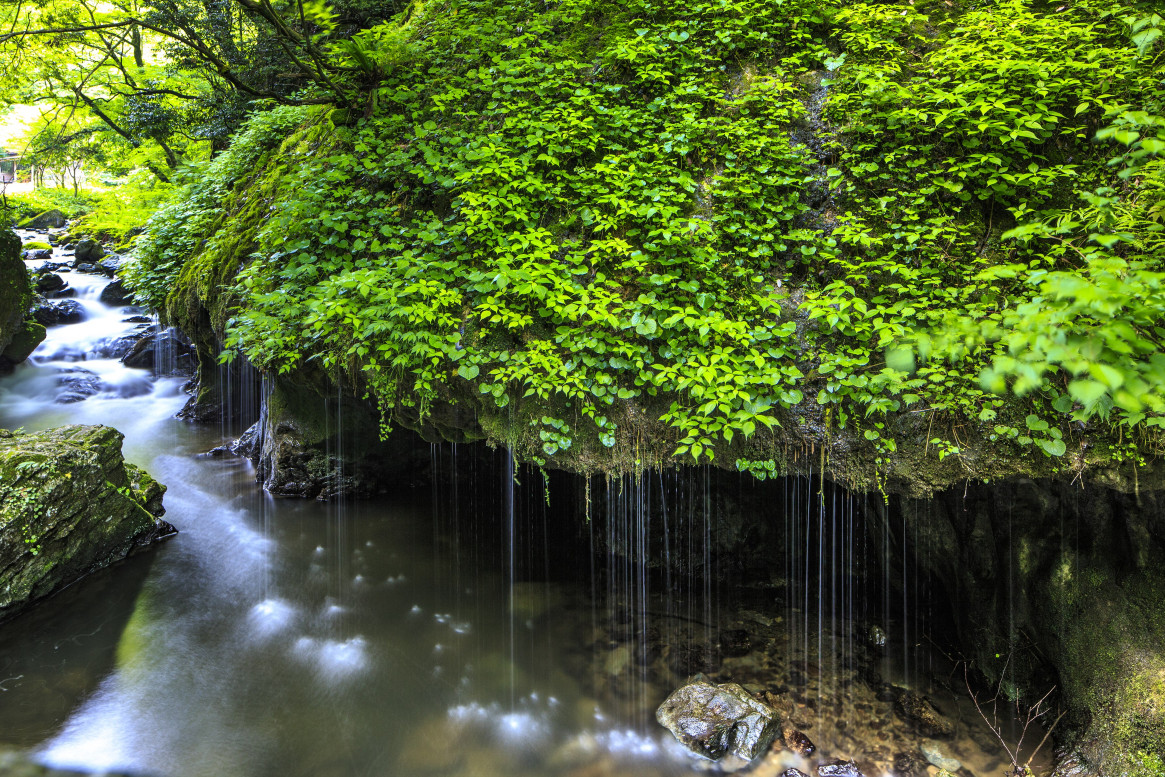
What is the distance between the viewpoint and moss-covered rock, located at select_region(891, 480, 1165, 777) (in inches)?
149

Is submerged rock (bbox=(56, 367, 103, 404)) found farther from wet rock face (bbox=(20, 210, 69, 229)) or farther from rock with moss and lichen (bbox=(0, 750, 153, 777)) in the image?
wet rock face (bbox=(20, 210, 69, 229))

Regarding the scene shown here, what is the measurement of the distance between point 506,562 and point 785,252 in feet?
17.1

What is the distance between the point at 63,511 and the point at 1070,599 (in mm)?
10010

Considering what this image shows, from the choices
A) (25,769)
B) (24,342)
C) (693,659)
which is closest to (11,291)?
(24,342)

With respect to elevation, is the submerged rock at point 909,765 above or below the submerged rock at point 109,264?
below

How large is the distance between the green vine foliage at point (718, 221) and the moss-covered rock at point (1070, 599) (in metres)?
1.17

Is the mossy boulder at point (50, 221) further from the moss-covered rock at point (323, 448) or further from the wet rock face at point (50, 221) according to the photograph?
the moss-covered rock at point (323, 448)

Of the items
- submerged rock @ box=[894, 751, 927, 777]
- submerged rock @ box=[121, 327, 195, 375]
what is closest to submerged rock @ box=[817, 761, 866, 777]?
submerged rock @ box=[894, 751, 927, 777]

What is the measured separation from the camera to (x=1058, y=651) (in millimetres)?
4336

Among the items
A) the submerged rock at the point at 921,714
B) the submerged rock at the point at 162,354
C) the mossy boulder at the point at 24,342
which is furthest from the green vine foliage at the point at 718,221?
the mossy boulder at the point at 24,342

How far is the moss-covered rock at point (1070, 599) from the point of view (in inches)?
149

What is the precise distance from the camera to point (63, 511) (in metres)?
6.12

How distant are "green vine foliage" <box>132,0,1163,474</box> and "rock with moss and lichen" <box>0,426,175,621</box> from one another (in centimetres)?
273

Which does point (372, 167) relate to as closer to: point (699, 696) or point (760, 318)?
point (760, 318)
